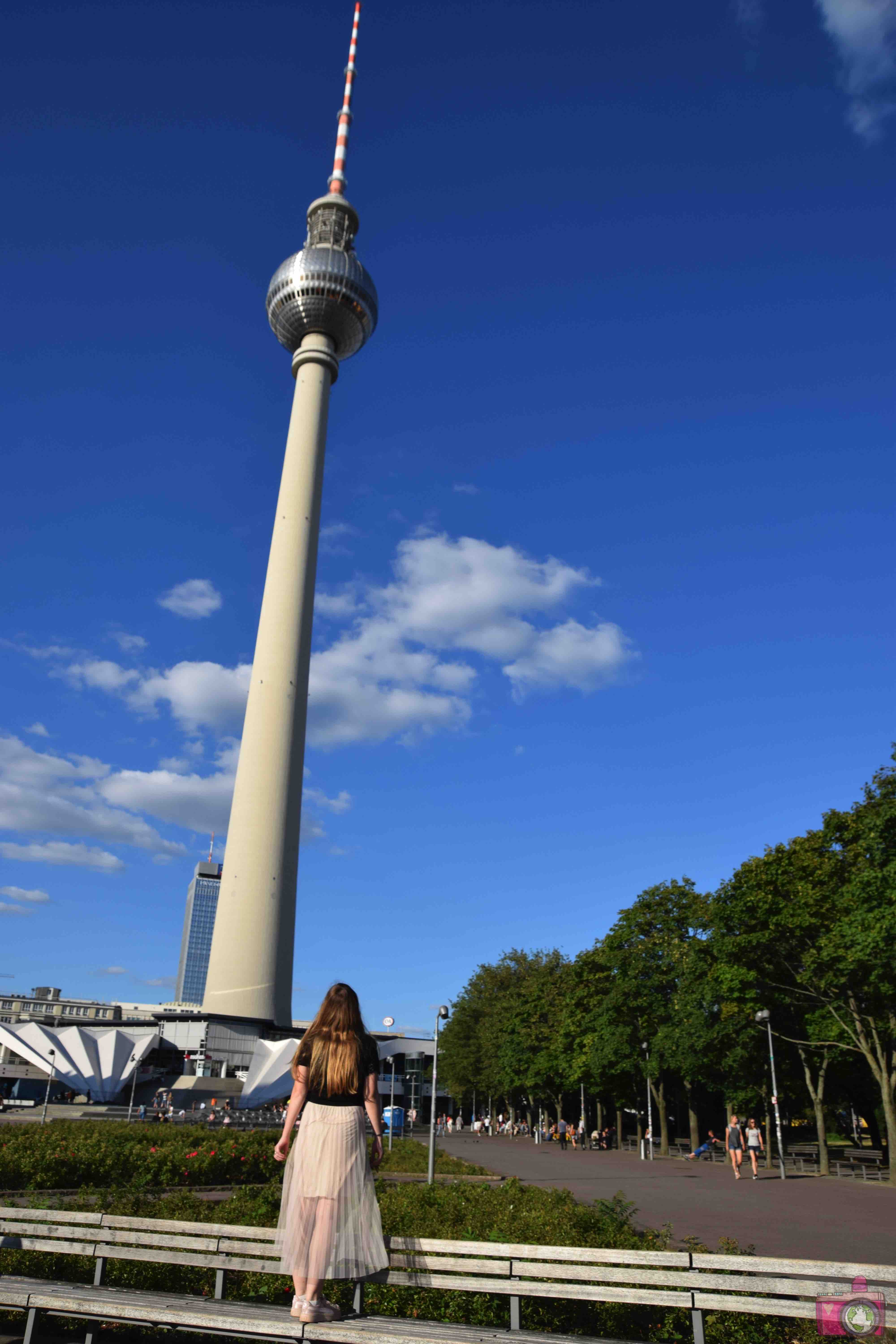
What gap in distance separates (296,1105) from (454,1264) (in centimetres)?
A: 166

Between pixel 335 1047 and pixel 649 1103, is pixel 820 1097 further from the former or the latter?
pixel 335 1047

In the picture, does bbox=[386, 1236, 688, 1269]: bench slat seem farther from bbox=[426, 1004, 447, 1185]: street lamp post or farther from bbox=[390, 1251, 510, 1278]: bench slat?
bbox=[426, 1004, 447, 1185]: street lamp post

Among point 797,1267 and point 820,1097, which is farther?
point 820,1097

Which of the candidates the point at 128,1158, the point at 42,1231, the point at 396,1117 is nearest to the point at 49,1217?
the point at 42,1231

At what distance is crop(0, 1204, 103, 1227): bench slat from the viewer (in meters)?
8.23

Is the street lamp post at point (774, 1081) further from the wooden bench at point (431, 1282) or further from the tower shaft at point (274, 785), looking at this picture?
the tower shaft at point (274, 785)

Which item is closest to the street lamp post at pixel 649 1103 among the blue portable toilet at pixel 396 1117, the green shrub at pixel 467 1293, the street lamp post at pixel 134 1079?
the blue portable toilet at pixel 396 1117

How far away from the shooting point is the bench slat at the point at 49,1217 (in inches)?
324

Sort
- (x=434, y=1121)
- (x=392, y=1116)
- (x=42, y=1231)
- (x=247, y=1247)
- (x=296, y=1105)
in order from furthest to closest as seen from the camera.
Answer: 1. (x=392, y=1116)
2. (x=434, y=1121)
3. (x=42, y=1231)
4. (x=247, y=1247)
5. (x=296, y=1105)

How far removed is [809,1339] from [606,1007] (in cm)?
4141

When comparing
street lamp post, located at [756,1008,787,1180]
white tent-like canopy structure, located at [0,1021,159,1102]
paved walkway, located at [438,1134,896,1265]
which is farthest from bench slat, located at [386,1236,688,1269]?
white tent-like canopy structure, located at [0,1021,159,1102]

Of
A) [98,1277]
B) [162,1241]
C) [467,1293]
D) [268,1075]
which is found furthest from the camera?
[268,1075]

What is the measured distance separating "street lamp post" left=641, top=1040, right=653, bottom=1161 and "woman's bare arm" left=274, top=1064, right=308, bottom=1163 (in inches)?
1491

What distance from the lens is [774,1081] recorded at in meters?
33.3
